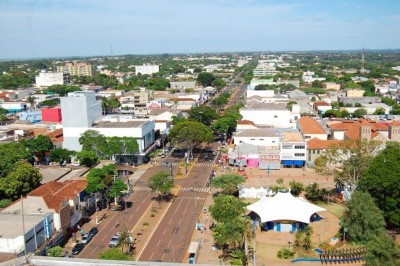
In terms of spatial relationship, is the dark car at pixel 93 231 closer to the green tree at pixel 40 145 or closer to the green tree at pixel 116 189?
→ the green tree at pixel 116 189

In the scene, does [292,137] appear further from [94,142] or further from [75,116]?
[75,116]

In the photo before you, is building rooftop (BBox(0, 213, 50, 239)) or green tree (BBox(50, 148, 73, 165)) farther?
green tree (BBox(50, 148, 73, 165))

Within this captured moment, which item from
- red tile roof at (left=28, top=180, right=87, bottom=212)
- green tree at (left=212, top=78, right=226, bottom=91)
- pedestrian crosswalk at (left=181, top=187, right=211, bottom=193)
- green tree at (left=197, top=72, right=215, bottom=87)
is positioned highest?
green tree at (left=197, top=72, right=215, bottom=87)

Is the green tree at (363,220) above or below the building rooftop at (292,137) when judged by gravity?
below

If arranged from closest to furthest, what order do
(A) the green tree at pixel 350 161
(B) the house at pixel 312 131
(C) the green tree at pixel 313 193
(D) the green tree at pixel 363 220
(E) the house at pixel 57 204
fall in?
(D) the green tree at pixel 363 220 < (E) the house at pixel 57 204 < (A) the green tree at pixel 350 161 < (C) the green tree at pixel 313 193 < (B) the house at pixel 312 131

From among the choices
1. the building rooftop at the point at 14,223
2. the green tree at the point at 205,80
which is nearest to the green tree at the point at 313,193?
the building rooftop at the point at 14,223

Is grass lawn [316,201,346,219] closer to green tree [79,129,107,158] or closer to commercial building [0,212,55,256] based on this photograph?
commercial building [0,212,55,256]

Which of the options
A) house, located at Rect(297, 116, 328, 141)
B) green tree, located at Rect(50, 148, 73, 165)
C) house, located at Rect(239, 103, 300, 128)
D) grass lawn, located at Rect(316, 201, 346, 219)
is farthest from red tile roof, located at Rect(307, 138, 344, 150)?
green tree, located at Rect(50, 148, 73, 165)
